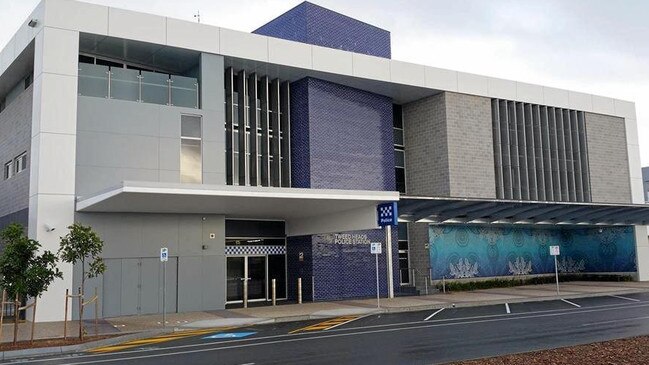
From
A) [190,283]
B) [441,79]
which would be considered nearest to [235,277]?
[190,283]

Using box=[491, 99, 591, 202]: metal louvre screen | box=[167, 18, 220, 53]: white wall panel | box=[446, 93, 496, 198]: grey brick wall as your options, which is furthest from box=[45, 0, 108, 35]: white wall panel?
box=[491, 99, 591, 202]: metal louvre screen

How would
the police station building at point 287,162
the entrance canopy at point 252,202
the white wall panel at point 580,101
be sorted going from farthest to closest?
the white wall panel at point 580,101 < the police station building at point 287,162 < the entrance canopy at point 252,202

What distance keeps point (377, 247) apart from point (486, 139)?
544 inches

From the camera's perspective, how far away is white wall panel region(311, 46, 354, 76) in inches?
1166

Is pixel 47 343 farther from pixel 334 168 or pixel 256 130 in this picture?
pixel 334 168

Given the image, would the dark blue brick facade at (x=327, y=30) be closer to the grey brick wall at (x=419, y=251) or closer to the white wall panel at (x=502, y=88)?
the white wall panel at (x=502, y=88)

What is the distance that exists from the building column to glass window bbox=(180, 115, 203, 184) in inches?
169

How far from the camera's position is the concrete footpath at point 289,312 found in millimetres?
19469

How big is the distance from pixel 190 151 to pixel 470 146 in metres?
16.4

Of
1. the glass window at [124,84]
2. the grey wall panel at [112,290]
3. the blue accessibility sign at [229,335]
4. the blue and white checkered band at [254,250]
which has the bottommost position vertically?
the blue accessibility sign at [229,335]

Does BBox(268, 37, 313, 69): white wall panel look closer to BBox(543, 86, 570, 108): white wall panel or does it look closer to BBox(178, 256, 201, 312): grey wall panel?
BBox(178, 256, 201, 312): grey wall panel

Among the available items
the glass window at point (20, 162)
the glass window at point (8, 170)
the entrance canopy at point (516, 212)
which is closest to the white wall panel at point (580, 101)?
the entrance canopy at point (516, 212)

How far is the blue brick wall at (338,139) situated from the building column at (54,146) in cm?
1082

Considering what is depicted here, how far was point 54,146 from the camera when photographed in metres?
23.2
